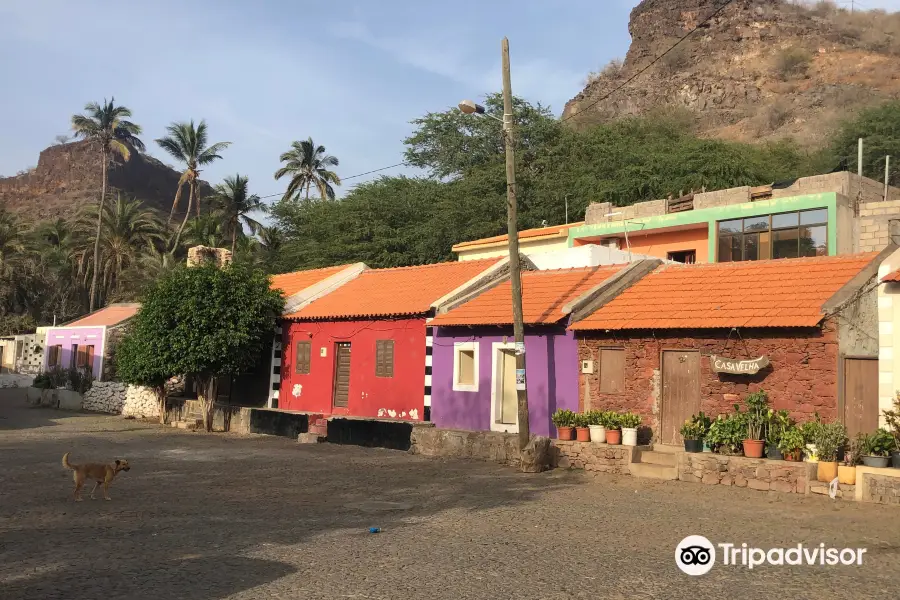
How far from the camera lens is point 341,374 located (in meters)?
22.8

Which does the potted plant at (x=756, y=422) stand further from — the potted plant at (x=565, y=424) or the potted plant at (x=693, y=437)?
the potted plant at (x=565, y=424)

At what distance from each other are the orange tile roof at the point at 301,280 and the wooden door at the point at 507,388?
31.4ft

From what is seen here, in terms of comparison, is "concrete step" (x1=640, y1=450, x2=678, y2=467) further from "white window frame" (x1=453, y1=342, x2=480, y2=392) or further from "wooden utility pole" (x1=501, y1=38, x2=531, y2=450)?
"white window frame" (x1=453, y1=342, x2=480, y2=392)

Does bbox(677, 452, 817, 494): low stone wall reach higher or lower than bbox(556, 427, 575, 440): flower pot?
lower

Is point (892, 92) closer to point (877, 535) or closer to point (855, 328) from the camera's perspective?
point (855, 328)

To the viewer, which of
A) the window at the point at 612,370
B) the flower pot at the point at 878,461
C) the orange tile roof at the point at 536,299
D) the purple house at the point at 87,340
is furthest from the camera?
the purple house at the point at 87,340

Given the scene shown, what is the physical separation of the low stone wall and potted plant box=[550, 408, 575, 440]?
260 cm

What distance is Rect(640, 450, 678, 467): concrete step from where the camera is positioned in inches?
569

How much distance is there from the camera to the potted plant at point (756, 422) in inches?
520

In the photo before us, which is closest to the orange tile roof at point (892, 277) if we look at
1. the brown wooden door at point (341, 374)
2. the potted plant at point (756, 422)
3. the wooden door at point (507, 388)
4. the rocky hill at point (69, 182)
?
the potted plant at point (756, 422)

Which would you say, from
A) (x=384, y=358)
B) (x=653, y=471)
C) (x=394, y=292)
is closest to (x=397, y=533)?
(x=653, y=471)

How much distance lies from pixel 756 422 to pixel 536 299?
6486 mm

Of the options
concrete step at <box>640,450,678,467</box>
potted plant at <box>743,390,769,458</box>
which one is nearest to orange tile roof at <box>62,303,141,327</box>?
concrete step at <box>640,450,678,467</box>

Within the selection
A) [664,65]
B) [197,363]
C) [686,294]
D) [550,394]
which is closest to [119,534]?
[550,394]
